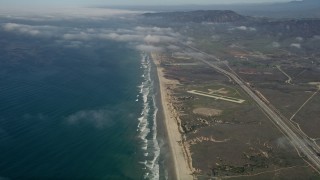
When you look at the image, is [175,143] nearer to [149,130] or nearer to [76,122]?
[149,130]

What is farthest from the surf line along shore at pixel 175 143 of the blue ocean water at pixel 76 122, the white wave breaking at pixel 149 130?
the blue ocean water at pixel 76 122

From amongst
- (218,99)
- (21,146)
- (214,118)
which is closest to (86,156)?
(21,146)

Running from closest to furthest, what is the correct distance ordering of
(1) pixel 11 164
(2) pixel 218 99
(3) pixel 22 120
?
(1) pixel 11 164, (3) pixel 22 120, (2) pixel 218 99

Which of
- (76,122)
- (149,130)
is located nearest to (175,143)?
(149,130)

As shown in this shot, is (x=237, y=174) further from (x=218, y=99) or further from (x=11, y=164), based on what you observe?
(x=218, y=99)

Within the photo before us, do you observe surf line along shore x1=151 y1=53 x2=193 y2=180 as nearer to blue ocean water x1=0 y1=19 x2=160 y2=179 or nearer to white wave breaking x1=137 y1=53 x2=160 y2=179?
white wave breaking x1=137 y1=53 x2=160 y2=179

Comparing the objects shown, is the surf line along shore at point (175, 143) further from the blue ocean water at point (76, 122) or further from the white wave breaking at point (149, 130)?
the blue ocean water at point (76, 122)

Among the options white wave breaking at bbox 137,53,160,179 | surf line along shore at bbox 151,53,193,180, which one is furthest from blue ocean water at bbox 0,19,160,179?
surf line along shore at bbox 151,53,193,180

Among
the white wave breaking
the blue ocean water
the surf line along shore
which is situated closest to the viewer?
the blue ocean water
